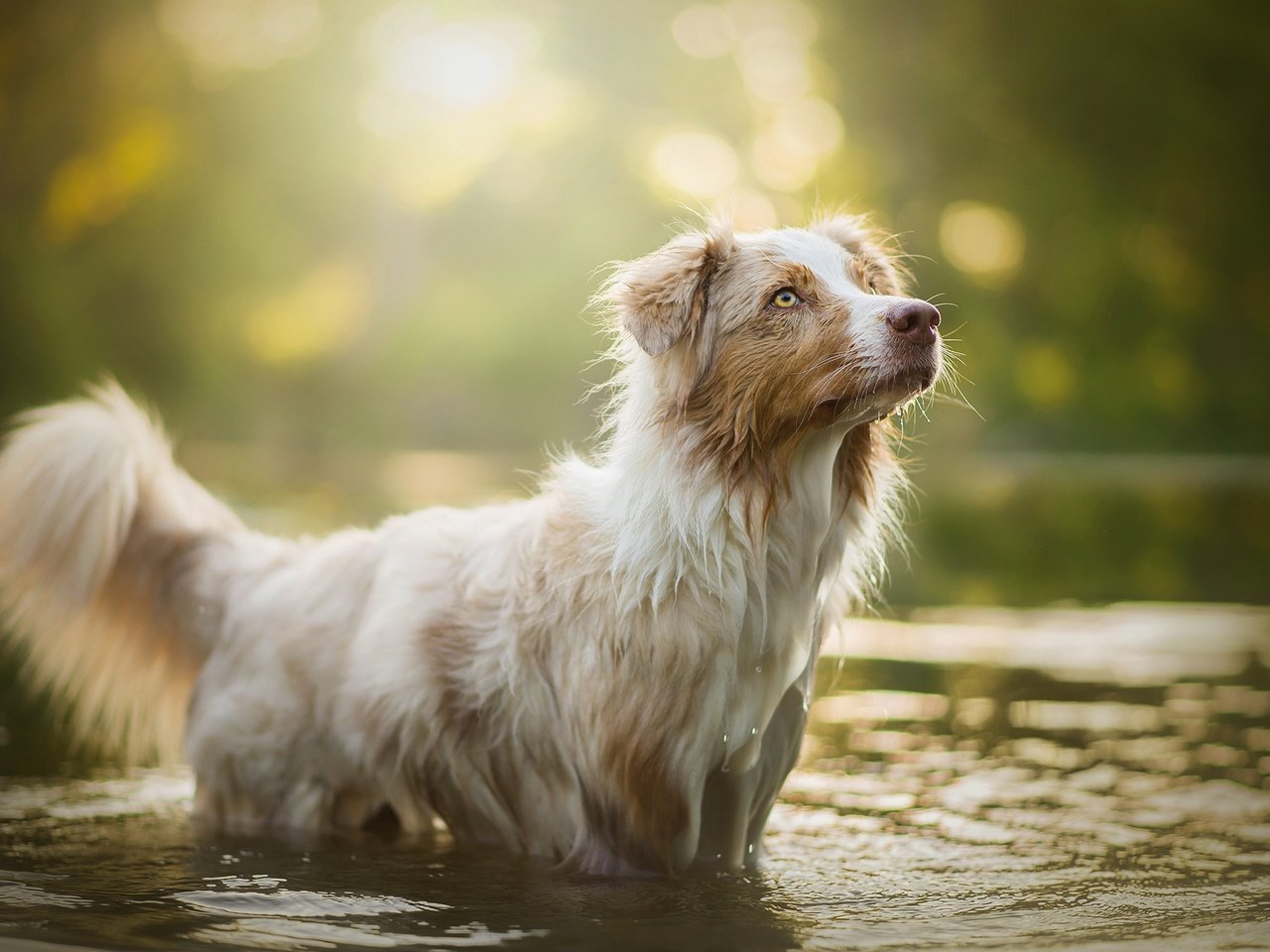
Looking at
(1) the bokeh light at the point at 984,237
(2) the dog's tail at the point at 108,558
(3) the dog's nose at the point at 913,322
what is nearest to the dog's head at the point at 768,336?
(3) the dog's nose at the point at 913,322

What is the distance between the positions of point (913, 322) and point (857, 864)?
168cm

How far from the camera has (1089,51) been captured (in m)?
35.8

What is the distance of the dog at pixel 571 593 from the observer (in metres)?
4.11

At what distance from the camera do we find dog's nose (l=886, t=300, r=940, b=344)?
3.95 metres

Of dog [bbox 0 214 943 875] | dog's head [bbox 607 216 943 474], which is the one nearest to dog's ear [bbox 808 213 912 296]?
dog [bbox 0 214 943 875]

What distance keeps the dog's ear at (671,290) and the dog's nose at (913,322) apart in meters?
0.54

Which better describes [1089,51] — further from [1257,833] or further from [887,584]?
[1257,833]

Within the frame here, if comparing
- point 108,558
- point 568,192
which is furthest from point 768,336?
point 568,192

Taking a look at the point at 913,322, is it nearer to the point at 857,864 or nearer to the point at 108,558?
the point at 857,864

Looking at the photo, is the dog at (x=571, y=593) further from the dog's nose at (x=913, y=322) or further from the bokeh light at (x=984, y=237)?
the bokeh light at (x=984, y=237)

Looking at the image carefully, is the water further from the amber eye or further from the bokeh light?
the bokeh light

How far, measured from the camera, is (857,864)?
14.9ft

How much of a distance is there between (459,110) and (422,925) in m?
36.4

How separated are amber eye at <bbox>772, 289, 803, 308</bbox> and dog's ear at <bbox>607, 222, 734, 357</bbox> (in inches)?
8.0
